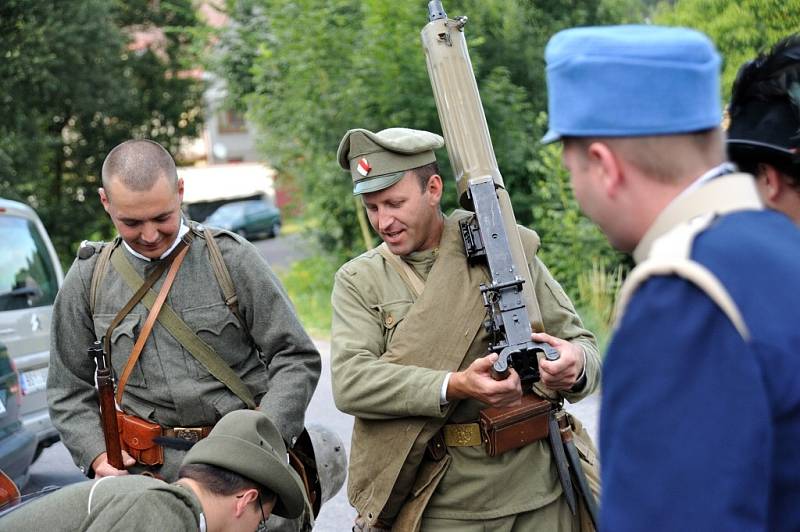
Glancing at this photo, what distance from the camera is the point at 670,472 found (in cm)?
130

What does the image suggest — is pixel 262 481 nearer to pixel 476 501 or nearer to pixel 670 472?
pixel 476 501

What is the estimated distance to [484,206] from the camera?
302 centimetres

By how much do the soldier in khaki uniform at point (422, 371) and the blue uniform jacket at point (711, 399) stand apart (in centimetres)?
146

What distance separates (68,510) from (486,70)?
10919 mm

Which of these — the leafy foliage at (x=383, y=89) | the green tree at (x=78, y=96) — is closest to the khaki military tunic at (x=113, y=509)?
the leafy foliage at (x=383, y=89)

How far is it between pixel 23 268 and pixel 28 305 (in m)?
0.29

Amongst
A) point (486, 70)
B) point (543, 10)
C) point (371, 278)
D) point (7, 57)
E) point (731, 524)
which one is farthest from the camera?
point (7, 57)

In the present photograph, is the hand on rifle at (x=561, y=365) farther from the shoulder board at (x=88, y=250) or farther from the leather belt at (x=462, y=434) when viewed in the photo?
the shoulder board at (x=88, y=250)

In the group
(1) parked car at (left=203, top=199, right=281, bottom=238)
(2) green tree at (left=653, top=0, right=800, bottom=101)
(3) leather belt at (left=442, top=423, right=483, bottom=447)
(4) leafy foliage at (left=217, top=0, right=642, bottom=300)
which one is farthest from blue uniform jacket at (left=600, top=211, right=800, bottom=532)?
(1) parked car at (left=203, top=199, right=281, bottom=238)

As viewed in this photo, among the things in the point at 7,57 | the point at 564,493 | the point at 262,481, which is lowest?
the point at 564,493

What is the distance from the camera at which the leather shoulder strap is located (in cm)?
307

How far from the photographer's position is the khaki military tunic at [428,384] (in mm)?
2908

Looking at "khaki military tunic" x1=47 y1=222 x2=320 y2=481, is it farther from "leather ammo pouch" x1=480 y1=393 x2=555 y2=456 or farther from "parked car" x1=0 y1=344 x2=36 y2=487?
"parked car" x1=0 y1=344 x2=36 y2=487

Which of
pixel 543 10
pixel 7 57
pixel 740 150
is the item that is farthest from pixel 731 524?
pixel 7 57
